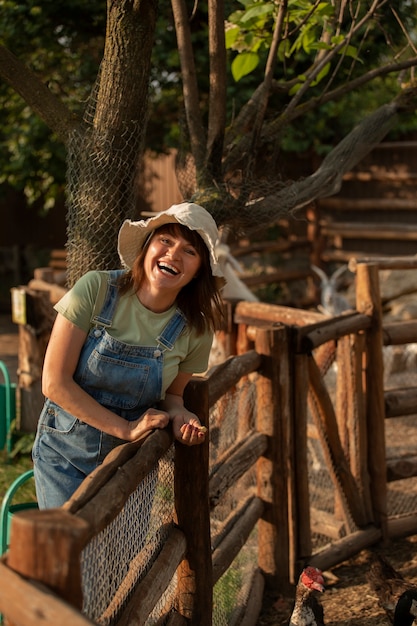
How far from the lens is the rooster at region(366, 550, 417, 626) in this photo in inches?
127

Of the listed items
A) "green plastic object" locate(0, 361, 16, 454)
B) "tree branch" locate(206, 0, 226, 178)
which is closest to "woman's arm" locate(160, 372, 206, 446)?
"tree branch" locate(206, 0, 226, 178)

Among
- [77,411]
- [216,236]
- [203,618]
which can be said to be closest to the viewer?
[77,411]

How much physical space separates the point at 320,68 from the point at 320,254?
26.7ft

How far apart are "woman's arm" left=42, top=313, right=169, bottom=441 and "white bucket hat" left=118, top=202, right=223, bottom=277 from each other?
1.27 feet

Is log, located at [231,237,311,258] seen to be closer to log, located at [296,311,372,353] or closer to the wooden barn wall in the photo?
the wooden barn wall

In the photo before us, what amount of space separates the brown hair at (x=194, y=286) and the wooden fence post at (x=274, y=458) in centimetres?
121

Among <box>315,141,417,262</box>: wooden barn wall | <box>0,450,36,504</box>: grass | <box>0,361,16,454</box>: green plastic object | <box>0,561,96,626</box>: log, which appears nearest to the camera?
<box>0,561,96,626</box>: log

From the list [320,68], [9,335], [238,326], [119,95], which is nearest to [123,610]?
[119,95]

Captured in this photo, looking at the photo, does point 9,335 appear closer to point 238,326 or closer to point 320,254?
point 320,254

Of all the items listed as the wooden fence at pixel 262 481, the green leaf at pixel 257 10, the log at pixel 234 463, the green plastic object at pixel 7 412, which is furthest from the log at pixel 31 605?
the green plastic object at pixel 7 412

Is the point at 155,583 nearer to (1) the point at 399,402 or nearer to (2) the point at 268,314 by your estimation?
(1) the point at 399,402

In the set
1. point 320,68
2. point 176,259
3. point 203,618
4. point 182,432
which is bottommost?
point 203,618

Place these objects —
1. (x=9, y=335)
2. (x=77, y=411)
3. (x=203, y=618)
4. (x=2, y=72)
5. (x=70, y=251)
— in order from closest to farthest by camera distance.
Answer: (x=77, y=411), (x=203, y=618), (x=2, y=72), (x=70, y=251), (x=9, y=335)

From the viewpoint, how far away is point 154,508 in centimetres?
257
